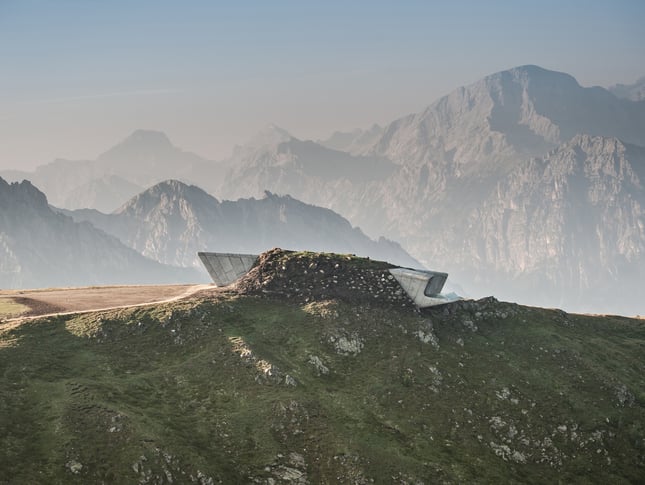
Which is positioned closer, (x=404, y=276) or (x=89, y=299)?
(x=404, y=276)

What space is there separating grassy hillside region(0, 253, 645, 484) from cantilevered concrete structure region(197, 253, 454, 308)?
2.15 meters

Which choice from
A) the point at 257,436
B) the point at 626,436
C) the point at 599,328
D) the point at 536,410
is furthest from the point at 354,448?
the point at 599,328

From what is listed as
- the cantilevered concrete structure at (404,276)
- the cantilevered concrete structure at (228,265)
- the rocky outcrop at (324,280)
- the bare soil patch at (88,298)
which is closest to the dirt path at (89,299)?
the bare soil patch at (88,298)

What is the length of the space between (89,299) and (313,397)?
35865mm

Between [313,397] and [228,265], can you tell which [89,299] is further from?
[313,397]

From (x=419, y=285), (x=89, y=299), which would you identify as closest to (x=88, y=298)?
(x=89, y=299)

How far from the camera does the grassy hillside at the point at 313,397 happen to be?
125ft

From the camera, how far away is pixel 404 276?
66188 millimetres

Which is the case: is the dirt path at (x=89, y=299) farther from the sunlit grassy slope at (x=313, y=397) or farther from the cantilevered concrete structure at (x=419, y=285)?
the cantilevered concrete structure at (x=419, y=285)

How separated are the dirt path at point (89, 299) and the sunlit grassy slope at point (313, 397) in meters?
5.14

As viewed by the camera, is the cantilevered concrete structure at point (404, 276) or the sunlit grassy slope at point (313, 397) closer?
the sunlit grassy slope at point (313, 397)

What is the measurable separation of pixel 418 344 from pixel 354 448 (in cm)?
1896

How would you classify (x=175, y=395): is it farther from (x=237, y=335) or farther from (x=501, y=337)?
(x=501, y=337)

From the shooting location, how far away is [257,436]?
42.3 m
